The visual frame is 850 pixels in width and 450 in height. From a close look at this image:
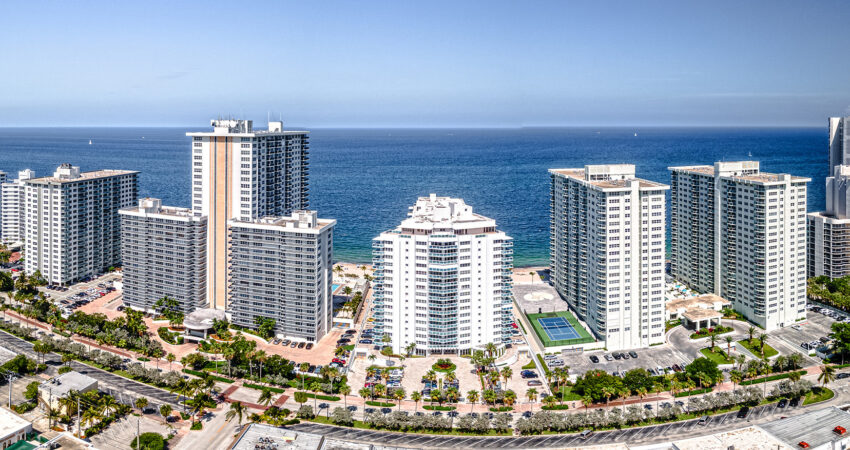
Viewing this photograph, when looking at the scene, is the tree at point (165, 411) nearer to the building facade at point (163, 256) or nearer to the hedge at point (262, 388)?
the hedge at point (262, 388)

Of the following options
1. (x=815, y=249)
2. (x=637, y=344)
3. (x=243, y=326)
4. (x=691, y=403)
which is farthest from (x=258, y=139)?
(x=815, y=249)

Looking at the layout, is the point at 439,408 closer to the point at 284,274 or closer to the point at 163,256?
the point at 284,274

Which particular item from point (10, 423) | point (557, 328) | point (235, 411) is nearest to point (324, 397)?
point (235, 411)

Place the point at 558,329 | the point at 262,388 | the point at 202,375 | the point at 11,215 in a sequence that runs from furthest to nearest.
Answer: the point at 11,215, the point at 558,329, the point at 202,375, the point at 262,388

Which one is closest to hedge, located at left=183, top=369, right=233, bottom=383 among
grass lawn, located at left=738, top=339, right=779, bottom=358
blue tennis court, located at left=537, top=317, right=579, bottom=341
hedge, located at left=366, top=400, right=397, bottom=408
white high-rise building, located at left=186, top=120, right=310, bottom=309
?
hedge, located at left=366, top=400, right=397, bottom=408

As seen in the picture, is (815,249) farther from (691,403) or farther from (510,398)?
(510,398)

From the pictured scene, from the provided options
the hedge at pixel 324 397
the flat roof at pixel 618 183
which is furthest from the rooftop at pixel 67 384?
the flat roof at pixel 618 183

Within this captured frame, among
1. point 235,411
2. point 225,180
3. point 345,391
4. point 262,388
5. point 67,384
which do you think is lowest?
point 262,388
